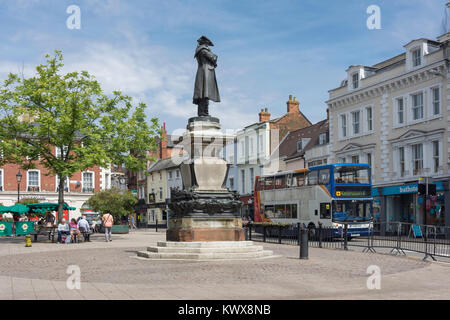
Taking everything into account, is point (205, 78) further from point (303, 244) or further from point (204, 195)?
point (303, 244)

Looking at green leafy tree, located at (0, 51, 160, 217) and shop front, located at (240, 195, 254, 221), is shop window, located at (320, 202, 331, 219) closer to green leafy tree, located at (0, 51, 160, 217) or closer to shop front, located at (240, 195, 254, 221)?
green leafy tree, located at (0, 51, 160, 217)

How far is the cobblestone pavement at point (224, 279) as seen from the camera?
9.17 m

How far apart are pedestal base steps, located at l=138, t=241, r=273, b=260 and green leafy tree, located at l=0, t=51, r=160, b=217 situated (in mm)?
11524

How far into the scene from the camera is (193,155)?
55.9ft

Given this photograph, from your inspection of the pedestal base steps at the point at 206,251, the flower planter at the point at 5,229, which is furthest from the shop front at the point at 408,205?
the flower planter at the point at 5,229

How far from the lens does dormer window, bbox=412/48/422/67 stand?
1335 inches

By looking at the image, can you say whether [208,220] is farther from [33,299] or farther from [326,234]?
[326,234]

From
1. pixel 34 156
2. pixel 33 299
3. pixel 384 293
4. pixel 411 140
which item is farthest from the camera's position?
pixel 411 140

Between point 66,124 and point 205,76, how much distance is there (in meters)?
11.3

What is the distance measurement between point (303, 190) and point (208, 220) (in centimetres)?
1486

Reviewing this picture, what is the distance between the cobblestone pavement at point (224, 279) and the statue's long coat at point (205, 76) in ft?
19.3

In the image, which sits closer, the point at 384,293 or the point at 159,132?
the point at 384,293

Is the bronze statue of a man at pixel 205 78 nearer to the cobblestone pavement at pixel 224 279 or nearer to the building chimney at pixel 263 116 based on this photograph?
the cobblestone pavement at pixel 224 279
